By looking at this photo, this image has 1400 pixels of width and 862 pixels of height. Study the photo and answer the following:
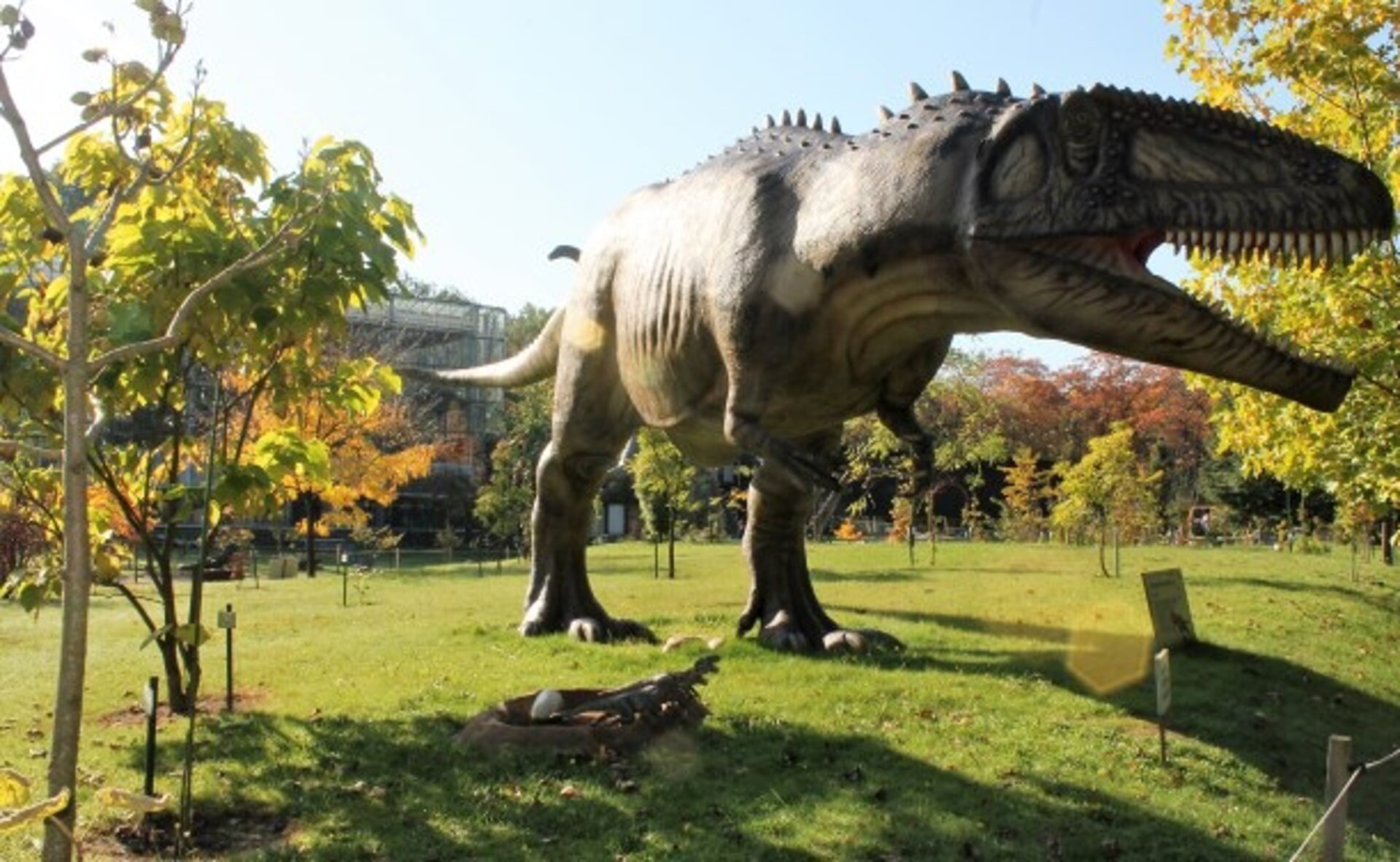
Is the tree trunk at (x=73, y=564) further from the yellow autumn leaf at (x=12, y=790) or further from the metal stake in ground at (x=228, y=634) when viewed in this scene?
the metal stake in ground at (x=228, y=634)

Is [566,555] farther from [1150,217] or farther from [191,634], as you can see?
[1150,217]

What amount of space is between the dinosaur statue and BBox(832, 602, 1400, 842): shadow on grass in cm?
127

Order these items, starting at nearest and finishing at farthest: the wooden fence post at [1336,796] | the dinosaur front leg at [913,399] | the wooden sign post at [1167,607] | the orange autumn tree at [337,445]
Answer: the wooden fence post at [1336,796] → the dinosaur front leg at [913,399] → the orange autumn tree at [337,445] → the wooden sign post at [1167,607]

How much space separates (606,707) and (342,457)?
1762cm

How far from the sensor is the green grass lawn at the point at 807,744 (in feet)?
18.0

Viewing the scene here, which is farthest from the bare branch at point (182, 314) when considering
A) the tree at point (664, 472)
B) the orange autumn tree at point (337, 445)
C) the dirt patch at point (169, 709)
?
the tree at point (664, 472)

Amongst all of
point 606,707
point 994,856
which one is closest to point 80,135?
point 606,707

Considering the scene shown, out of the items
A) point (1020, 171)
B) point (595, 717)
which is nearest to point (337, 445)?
point (595, 717)

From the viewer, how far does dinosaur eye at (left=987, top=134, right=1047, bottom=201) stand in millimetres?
5477

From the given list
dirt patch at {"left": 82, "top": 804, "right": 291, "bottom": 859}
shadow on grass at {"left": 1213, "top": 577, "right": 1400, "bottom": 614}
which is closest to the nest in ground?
dirt patch at {"left": 82, "top": 804, "right": 291, "bottom": 859}

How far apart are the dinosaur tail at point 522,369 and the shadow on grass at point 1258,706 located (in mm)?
3739

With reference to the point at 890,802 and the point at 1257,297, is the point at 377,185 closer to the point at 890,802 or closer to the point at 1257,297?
the point at 890,802

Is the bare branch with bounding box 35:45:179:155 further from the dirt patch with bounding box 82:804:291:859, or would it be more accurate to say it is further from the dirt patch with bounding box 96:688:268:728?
the dirt patch with bounding box 96:688:268:728

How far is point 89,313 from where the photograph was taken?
5.84m
